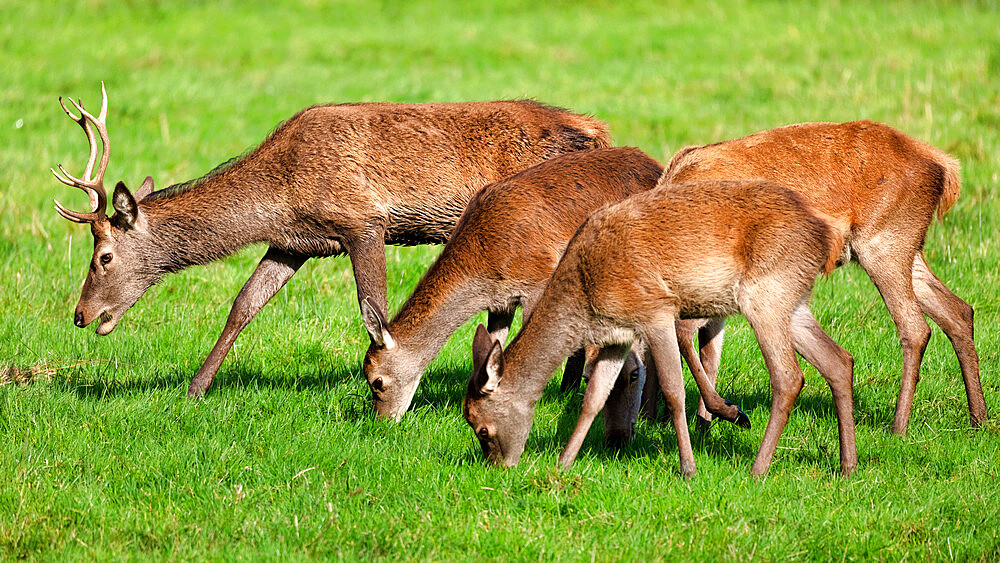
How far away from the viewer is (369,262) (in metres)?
7.80

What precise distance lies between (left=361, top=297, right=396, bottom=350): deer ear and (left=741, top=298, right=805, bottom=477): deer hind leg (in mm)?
2207

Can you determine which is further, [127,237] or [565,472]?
[127,237]

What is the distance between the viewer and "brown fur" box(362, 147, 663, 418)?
7.04 m

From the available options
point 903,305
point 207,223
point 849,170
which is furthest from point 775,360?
point 207,223

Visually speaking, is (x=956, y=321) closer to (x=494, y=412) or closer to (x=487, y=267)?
(x=487, y=267)

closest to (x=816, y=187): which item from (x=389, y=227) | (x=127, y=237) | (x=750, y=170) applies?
(x=750, y=170)

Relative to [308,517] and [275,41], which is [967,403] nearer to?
[308,517]

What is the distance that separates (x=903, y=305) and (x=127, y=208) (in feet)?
16.5

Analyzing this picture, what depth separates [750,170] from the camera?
6930 millimetres

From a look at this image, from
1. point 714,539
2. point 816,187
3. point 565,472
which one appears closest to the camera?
point 714,539

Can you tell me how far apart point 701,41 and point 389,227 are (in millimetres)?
12183

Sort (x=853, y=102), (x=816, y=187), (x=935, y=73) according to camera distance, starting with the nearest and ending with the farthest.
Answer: (x=816, y=187)
(x=853, y=102)
(x=935, y=73)

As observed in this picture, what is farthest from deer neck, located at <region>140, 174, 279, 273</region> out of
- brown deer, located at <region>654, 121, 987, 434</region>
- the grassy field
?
brown deer, located at <region>654, 121, 987, 434</region>

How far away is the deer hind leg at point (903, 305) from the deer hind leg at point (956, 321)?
33 cm
